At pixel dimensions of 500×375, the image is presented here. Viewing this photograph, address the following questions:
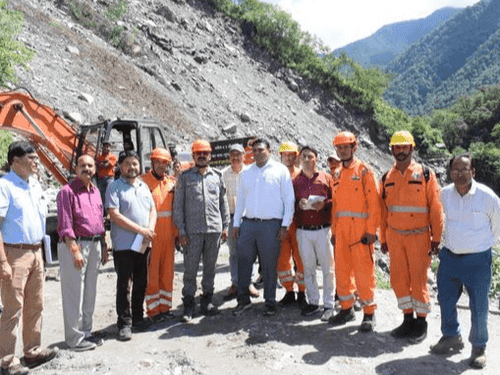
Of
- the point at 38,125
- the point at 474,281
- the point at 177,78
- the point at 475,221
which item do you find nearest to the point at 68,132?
the point at 38,125

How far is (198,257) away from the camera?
18.6 feet

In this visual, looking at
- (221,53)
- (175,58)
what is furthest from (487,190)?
(221,53)

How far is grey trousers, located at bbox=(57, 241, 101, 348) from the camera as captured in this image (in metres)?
4.67

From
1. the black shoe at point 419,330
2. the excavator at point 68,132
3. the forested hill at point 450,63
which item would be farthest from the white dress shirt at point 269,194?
the forested hill at point 450,63

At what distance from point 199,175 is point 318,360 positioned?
243cm

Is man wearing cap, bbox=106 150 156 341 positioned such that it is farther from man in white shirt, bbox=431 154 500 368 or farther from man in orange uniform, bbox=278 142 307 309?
man in white shirt, bbox=431 154 500 368

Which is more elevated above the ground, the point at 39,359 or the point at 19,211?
the point at 19,211

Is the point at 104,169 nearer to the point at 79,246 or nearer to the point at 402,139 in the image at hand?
Answer: the point at 79,246

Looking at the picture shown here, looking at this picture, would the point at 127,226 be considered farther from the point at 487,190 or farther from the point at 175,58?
the point at 175,58

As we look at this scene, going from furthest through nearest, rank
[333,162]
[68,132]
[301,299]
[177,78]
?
[177,78] < [68,132] < [333,162] < [301,299]

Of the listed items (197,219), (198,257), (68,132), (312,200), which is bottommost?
(198,257)

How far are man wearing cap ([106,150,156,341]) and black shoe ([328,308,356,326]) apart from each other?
7.07 ft

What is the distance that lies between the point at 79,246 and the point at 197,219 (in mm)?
1407

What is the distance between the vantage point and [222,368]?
4.52 meters
